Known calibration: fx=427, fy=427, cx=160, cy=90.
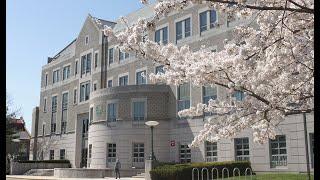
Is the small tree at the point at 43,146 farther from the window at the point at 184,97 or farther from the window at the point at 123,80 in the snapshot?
the window at the point at 184,97

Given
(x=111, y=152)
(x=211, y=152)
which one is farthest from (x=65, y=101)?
(x=211, y=152)

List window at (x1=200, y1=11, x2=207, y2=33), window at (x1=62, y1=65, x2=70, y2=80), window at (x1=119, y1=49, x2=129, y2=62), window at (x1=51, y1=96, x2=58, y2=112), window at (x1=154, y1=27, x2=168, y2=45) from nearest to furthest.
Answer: window at (x1=200, y1=11, x2=207, y2=33), window at (x1=154, y1=27, x2=168, y2=45), window at (x1=119, y1=49, x2=129, y2=62), window at (x1=62, y1=65, x2=70, y2=80), window at (x1=51, y1=96, x2=58, y2=112)

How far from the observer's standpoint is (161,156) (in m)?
36.8

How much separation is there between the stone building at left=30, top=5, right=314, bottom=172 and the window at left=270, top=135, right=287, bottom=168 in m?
0.07

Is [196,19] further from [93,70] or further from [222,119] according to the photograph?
[222,119]

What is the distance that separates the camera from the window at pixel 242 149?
31.0 meters

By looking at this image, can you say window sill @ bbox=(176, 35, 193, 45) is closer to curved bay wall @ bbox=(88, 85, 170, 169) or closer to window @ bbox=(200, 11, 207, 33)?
window @ bbox=(200, 11, 207, 33)

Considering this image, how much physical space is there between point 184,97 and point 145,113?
373 centimetres

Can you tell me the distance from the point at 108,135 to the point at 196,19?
12.9 metres

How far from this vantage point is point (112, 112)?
38875 mm

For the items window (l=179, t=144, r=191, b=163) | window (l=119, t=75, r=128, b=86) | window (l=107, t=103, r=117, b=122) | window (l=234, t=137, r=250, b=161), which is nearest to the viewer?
window (l=234, t=137, r=250, b=161)

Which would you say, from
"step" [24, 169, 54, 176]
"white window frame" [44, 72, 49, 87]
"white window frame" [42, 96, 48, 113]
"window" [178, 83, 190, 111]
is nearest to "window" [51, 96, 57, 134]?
"white window frame" [42, 96, 48, 113]

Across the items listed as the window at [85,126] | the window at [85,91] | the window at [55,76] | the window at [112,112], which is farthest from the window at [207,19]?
the window at [55,76]

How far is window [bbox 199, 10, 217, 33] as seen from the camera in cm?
3525
